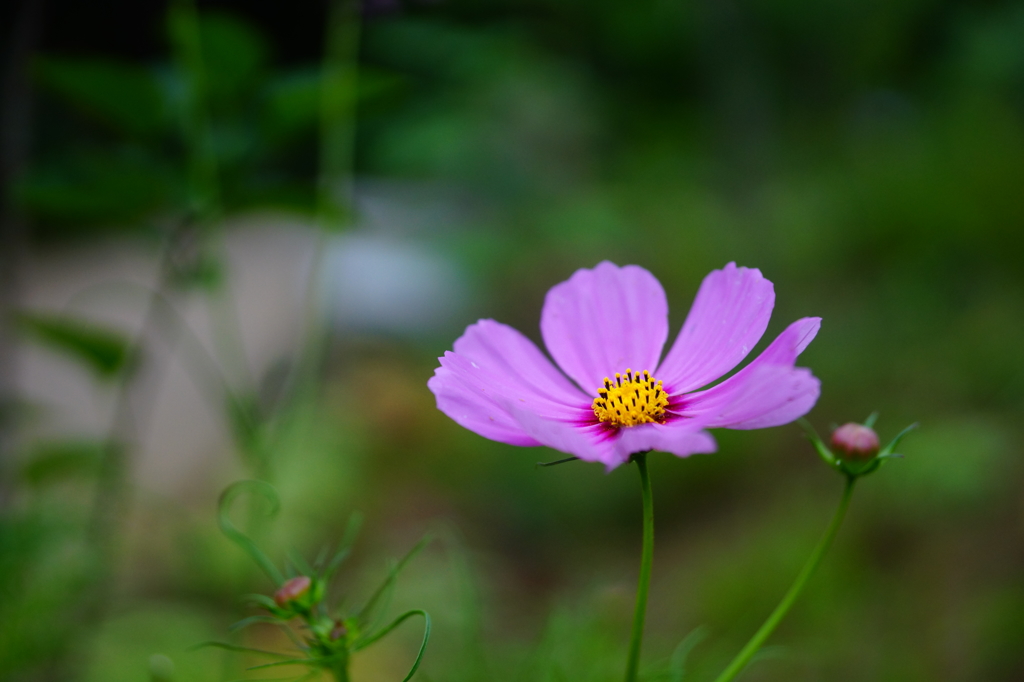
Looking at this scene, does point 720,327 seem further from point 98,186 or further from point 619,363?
point 98,186

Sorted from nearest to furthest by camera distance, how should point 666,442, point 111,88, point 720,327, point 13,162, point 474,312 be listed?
point 666,442 < point 720,327 < point 111,88 < point 13,162 < point 474,312

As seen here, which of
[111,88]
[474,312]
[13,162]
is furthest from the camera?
[474,312]

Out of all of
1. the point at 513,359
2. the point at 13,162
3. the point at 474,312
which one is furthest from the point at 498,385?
the point at 474,312

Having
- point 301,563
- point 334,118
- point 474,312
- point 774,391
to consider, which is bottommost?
point 474,312

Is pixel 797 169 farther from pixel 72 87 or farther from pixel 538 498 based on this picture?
pixel 72 87

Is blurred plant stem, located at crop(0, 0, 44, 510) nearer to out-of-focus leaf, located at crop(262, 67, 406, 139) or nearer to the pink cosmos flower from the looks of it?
out-of-focus leaf, located at crop(262, 67, 406, 139)

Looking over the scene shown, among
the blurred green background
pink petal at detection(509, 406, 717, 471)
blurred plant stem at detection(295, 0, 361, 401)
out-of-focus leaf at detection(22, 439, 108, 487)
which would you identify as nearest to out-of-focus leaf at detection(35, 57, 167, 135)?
the blurred green background

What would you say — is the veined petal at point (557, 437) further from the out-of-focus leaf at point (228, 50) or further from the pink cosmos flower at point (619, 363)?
the out-of-focus leaf at point (228, 50)
